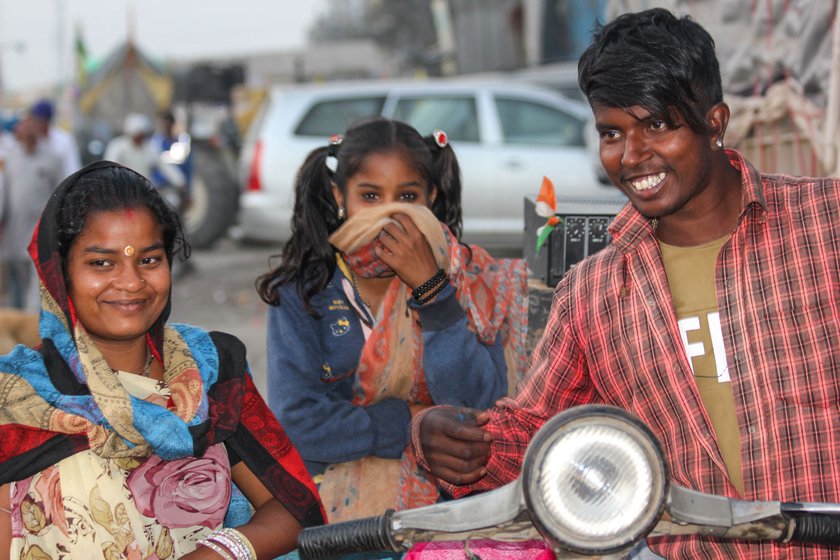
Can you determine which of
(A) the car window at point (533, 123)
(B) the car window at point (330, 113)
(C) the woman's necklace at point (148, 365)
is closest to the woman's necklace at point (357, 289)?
(C) the woman's necklace at point (148, 365)

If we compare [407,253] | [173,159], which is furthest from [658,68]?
[173,159]

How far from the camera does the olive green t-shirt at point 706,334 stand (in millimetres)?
1801

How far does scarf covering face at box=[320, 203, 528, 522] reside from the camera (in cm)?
260

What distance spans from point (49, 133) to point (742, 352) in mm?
7946

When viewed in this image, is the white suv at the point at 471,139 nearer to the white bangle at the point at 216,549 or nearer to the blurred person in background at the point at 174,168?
the blurred person in background at the point at 174,168

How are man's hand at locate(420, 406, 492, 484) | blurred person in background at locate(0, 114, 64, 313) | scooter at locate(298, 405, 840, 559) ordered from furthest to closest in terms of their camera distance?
blurred person in background at locate(0, 114, 64, 313)
man's hand at locate(420, 406, 492, 484)
scooter at locate(298, 405, 840, 559)

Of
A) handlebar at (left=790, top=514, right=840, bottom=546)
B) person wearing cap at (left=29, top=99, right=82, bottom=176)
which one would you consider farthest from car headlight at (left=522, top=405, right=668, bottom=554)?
person wearing cap at (left=29, top=99, right=82, bottom=176)

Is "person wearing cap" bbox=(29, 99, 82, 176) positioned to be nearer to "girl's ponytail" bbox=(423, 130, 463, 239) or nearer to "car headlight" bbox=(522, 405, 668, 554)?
"girl's ponytail" bbox=(423, 130, 463, 239)

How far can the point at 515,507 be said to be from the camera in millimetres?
1286

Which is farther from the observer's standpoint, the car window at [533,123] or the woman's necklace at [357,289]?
the car window at [533,123]

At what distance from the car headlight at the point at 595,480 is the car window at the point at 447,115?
8560 millimetres

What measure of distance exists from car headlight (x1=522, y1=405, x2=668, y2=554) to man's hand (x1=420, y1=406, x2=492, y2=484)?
2.11ft

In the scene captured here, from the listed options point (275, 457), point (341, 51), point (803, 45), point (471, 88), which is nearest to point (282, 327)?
point (275, 457)

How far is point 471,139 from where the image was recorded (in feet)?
31.9
